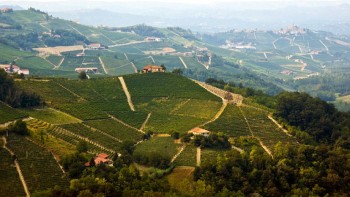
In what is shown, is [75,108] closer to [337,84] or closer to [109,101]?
[109,101]

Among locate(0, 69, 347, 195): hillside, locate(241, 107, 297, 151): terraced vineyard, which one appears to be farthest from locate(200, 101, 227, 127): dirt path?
locate(241, 107, 297, 151): terraced vineyard

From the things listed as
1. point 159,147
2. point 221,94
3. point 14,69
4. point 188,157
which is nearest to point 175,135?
point 159,147

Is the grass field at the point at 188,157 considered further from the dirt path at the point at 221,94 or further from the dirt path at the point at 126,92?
the dirt path at the point at 221,94

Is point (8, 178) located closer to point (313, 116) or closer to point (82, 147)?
point (82, 147)

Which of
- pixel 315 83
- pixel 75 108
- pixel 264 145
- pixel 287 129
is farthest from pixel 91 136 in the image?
pixel 315 83

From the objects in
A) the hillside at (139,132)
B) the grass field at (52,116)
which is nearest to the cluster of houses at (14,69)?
the hillside at (139,132)

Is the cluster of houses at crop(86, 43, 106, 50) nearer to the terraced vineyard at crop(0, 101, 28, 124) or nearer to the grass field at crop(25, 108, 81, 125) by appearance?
the grass field at crop(25, 108, 81, 125)
